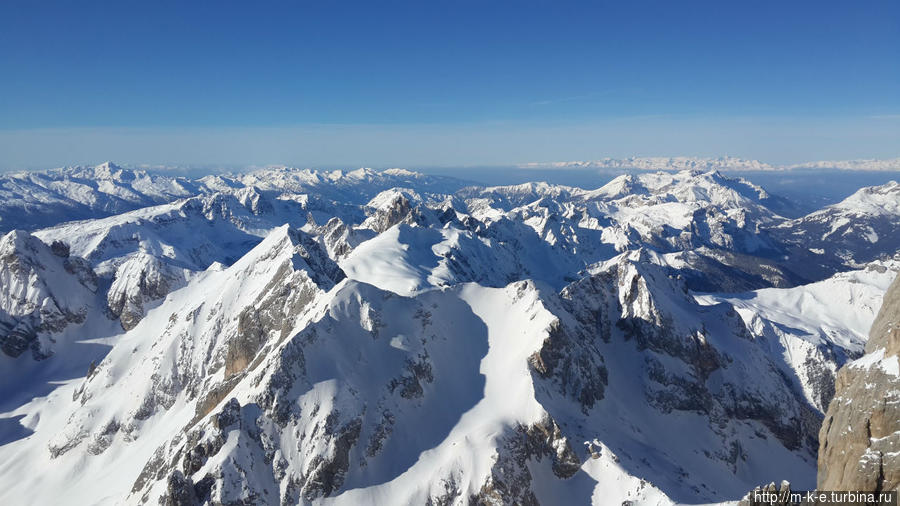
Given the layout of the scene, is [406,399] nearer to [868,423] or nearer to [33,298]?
[868,423]

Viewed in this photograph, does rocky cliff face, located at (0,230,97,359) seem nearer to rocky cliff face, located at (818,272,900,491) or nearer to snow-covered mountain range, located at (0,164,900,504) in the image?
snow-covered mountain range, located at (0,164,900,504)

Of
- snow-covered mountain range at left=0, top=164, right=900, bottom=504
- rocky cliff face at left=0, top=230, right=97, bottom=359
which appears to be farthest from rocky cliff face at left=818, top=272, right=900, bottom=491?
rocky cliff face at left=0, top=230, right=97, bottom=359

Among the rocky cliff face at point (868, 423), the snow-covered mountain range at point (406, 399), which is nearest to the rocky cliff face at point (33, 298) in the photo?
the snow-covered mountain range at point (406, 399)

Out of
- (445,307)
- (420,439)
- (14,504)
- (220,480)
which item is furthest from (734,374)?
(14,504)

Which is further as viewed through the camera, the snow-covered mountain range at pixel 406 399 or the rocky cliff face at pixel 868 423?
the snow-covered mountain range at pixel 406 399

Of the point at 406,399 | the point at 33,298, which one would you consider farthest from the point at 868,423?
the point at 33,298

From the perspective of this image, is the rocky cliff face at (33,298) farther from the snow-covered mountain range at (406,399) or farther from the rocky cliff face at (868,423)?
the rocky cliff face at (868,423)

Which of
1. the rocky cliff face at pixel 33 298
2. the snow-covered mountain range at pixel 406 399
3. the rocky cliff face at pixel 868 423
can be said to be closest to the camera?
the rocky cliff face at pixel 868 423

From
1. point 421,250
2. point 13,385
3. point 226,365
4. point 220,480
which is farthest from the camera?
point 421,250

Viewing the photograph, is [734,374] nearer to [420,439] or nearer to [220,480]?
[420,439]
